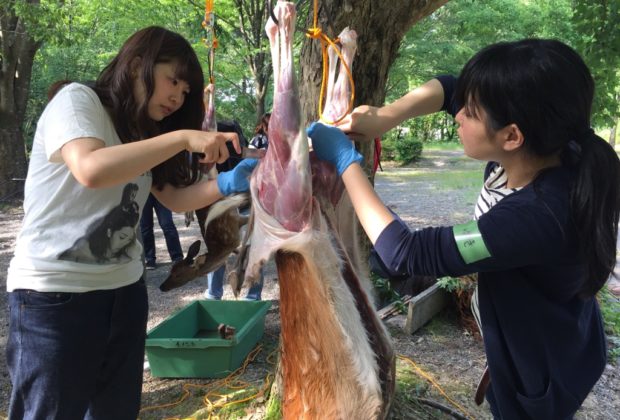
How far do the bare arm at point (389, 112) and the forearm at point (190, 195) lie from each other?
590 millimetres

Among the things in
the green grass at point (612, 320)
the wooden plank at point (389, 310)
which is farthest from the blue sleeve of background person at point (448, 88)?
the green grass at point (612, 320)

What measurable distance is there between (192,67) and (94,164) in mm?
576

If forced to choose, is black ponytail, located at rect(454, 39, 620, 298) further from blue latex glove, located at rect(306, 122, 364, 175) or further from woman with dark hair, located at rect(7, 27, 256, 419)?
woman with dark hair, located at rect(7, 27, 256, 419)

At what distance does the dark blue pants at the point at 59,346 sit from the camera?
1534mm

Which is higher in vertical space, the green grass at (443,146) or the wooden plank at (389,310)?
the green grass at (443,146)

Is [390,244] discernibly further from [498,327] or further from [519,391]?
[519,391]

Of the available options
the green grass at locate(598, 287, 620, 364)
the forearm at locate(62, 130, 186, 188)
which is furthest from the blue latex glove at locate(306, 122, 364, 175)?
the green grass at locate(598, 287, 620, 364)

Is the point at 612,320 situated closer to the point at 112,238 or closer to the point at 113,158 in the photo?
the point at 112,238

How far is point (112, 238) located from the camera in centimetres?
165

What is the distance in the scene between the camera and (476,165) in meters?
17.1

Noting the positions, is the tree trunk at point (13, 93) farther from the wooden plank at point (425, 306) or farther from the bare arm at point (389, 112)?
the bare arm at point (389, 112)

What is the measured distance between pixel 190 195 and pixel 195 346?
5.24 feet

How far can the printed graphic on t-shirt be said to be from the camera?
1.57 metres

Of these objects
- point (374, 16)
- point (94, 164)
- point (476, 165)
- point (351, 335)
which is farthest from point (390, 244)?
point (476, 165)
